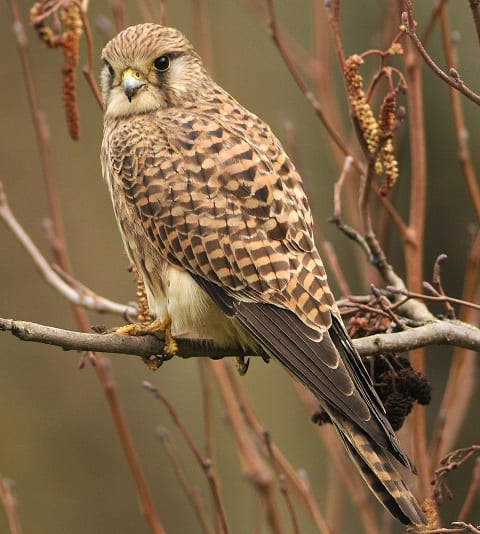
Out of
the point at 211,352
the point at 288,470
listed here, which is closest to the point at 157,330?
the point at 211,352

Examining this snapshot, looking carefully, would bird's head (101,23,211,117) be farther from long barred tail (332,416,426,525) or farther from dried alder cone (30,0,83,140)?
long barred tail (332,416,426,525)

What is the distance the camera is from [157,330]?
3.57m

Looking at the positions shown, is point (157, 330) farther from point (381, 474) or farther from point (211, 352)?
point (381, 474)

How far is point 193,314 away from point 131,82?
94 centimetres

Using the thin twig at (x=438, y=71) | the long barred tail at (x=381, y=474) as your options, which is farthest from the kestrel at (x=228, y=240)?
the thin twig at (x=438, y=71)

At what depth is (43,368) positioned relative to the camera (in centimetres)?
766

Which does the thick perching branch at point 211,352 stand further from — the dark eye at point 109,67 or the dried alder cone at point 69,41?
the dark eye at point 109,67

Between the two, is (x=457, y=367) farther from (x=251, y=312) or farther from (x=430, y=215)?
(x=430, y=215)

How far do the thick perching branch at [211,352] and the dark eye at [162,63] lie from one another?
119 centimetres

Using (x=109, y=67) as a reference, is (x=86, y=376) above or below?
below

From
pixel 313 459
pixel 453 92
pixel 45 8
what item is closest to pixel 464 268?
pixel 313 459

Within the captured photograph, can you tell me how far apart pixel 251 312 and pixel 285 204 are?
1.35 ft

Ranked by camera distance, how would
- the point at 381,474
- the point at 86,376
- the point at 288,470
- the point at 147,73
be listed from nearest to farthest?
the point at 381,474 → the point at 288,470 → the point at 147,73 → the point at 86,376

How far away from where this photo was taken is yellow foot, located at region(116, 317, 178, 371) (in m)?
3.48
